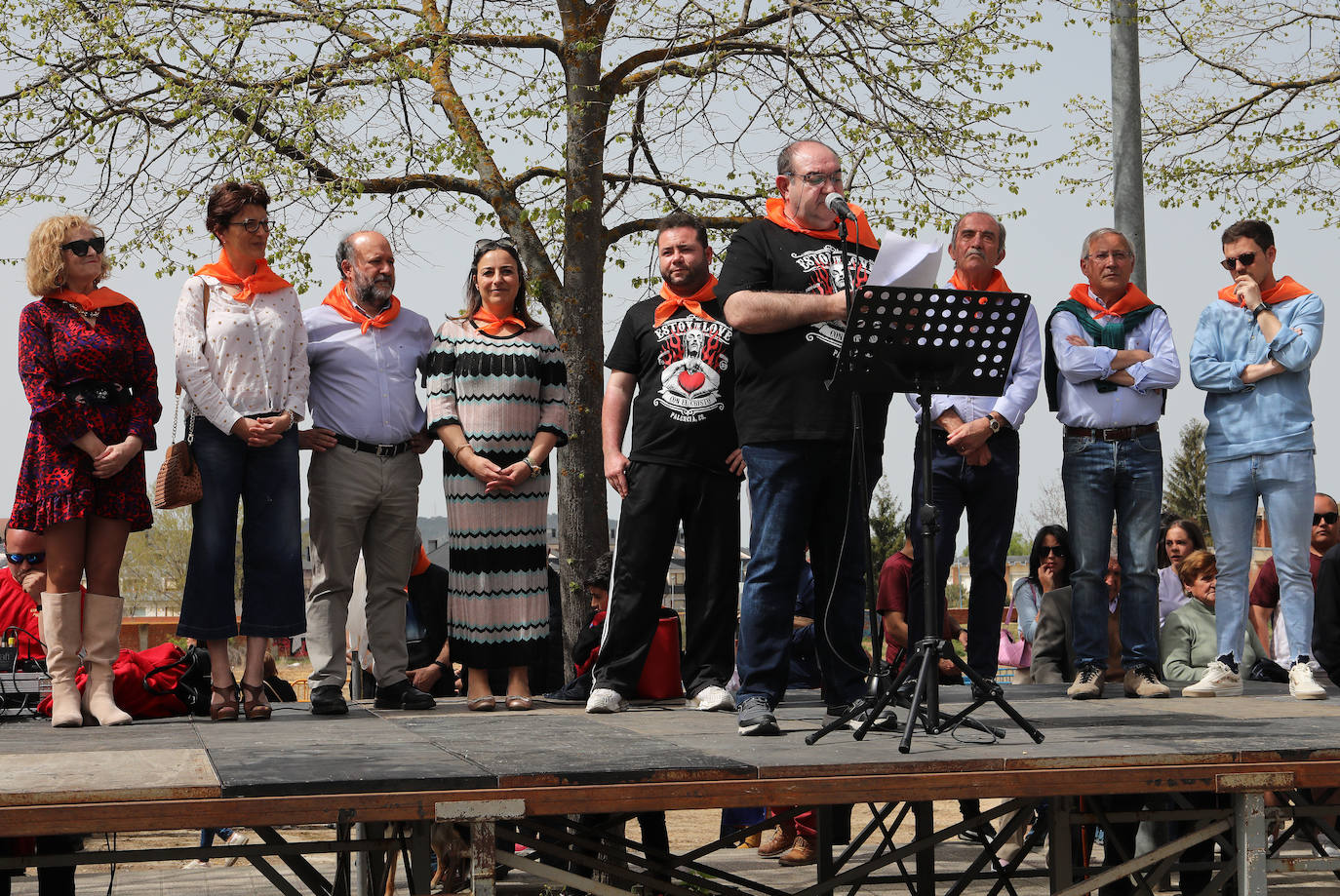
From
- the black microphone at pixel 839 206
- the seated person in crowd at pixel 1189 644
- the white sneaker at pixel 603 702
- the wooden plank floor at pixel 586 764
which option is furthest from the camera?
the seated person in crowd at pixel 1189 644

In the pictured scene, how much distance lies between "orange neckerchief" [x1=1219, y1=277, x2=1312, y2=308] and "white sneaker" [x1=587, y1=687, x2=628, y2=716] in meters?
3.32

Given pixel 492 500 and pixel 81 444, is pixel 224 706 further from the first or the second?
pixel 492 500

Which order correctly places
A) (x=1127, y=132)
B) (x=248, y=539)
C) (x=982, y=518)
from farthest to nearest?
(x=1127, y=132) < (x=982, y=518) < (x=248, y=539)

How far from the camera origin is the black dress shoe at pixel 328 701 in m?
5.93

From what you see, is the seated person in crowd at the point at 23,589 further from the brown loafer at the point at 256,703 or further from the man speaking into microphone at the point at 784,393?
the man speaking into microphone at the point at 784,393

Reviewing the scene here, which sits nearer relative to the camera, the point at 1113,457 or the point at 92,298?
the point at 92,298

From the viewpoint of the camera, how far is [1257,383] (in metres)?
6.53

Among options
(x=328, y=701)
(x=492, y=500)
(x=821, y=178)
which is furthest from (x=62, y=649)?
(x=821, y=178)

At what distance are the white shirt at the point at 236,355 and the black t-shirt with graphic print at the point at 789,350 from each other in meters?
1.86

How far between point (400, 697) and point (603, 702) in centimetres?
95

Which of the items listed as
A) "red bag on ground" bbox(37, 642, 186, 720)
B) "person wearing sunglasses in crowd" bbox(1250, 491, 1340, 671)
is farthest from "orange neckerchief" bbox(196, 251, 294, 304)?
"person wearing sunglasses in crowd" bbox(1250, 491, 1340, 671)

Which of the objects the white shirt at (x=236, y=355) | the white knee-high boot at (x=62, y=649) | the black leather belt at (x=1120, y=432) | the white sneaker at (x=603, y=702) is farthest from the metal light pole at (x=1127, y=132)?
the white knee-high boot at (x=62, y=649)

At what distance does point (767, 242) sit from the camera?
522 centimetres

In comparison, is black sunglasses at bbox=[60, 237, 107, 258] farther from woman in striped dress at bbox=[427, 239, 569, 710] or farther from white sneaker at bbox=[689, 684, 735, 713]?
white sneaker at bbox=[689, 684, 735, 713]
